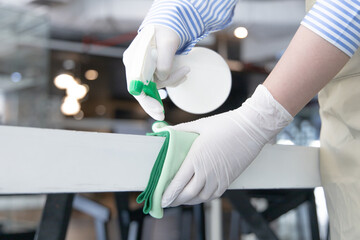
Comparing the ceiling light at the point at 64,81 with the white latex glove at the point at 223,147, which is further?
the ceiling light at the point at 64,81

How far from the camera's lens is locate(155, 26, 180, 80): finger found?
0.67 meters

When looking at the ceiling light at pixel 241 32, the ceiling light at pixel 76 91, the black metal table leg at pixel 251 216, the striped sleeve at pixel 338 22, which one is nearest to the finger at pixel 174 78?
the striped sleeve at pixel 338 22

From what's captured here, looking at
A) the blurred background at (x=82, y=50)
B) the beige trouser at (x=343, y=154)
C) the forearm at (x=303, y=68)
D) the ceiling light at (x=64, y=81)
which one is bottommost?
the ceiling light at (x=64, y=81)

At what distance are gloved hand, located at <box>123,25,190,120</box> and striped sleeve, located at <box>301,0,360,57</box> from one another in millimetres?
227

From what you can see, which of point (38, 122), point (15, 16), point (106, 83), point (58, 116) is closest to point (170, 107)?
point (106, 83)

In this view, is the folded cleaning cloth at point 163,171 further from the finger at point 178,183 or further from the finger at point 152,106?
the finger at point 152,106

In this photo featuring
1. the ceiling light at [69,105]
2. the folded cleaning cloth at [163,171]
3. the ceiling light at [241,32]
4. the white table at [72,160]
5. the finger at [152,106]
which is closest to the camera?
the white table at [72,160]

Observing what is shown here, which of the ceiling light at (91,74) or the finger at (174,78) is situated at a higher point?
the finger at (174,78)

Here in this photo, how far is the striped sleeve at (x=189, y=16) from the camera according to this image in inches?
28.9

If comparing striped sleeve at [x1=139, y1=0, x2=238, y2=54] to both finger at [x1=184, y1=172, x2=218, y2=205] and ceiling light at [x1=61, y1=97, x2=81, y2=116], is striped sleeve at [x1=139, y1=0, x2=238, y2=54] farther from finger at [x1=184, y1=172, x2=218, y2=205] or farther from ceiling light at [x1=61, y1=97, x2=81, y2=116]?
ceiling light at [x1=61, y1=97, x2=81, y2=116]

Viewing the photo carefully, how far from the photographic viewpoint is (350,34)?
599 millimetres

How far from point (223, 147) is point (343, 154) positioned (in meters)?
0.30

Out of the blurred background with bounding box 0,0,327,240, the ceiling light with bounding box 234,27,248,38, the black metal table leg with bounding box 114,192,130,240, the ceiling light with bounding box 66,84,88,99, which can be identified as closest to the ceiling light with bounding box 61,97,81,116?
the ceiling light with bounding box 66,84,88,99

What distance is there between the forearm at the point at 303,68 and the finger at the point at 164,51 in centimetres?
17
